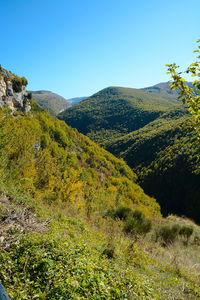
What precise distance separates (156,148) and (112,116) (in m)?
41.3

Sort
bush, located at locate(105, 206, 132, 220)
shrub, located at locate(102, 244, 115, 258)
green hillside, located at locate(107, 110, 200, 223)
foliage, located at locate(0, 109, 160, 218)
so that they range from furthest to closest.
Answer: green hillside, located at locate(107, 110, 200, 223), bush, located at locate(105, 206, 132, 220), foliage, located at locate(0, 109, 160, 218), shrub, located at locate(102, 244, 115, 258)

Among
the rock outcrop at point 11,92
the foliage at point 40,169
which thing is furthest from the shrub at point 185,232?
the rock outcrop at point 11,92

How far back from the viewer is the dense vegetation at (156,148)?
Answer: 1522 inches

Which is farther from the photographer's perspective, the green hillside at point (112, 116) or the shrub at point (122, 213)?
the green hillside at point (112, 116)

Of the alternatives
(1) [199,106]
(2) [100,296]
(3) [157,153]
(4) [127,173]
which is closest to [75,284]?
(2) [100,296]

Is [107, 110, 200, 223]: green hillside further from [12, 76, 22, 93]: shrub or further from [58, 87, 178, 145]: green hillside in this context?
[12, 76, 22, 93]: shrub

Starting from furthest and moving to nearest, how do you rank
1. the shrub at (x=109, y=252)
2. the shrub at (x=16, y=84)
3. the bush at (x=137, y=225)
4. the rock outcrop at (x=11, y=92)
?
the shrub at (x=16, y=84) < the rock outcrop at (x=11, y=92) < the bush at (x=137, y=225) < the shrub at (x=109, y=252)

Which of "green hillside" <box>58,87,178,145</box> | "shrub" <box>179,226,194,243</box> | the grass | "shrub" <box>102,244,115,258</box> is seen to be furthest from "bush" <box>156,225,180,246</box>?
"green hillside" <box>58,87,178,145</box>

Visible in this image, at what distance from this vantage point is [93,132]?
262ft

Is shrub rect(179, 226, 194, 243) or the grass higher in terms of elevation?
the grass

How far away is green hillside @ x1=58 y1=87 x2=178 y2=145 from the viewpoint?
7725 centimetres

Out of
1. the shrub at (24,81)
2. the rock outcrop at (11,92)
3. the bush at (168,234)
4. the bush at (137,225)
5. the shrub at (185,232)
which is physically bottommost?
the shrub at (185,232)

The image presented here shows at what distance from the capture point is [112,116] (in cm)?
8625

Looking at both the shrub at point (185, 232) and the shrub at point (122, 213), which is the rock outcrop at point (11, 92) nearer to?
the shrub at point (122, 213)
